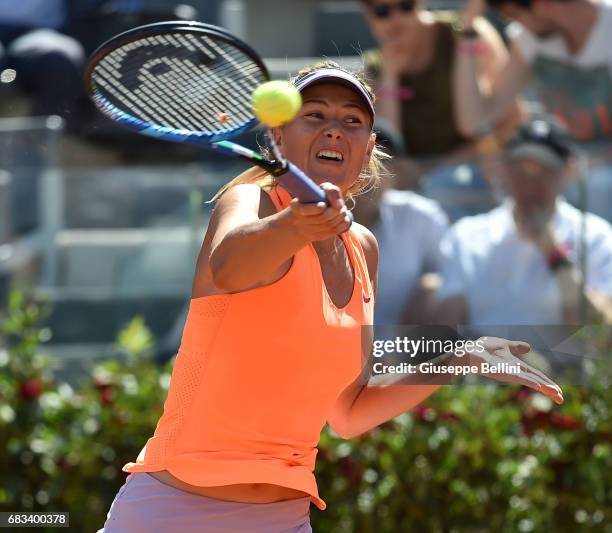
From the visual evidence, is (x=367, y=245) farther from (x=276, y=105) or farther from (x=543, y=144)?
(x=543, y=144)

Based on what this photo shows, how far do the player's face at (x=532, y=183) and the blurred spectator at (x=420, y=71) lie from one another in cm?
38

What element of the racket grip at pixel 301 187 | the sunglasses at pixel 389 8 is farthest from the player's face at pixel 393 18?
the racket grip at pixel 301 187

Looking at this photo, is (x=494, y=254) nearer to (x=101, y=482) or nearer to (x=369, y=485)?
(x=369, y=485)

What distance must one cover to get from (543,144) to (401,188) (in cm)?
62

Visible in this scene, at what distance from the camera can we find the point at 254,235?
1897 mm

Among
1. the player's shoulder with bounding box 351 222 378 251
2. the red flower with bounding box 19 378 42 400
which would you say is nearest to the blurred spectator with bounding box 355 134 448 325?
the red flower with bounding box 19 378 42 400

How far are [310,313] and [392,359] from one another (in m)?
0.41

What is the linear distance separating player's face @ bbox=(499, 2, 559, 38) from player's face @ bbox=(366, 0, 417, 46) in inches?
16.7

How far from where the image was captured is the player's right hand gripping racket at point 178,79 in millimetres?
2256

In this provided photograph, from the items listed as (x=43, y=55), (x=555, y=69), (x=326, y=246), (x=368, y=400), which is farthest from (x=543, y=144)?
(x=326, y=246)

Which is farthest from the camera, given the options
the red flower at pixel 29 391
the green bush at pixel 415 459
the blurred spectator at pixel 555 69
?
the blurred spectator at pixel 555 69

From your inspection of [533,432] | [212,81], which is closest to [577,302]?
[533,432]

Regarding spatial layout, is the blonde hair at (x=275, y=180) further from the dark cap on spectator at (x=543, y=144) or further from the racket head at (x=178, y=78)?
the dark cap on spectator at (x=543, y=144)

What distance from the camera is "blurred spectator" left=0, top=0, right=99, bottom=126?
16.9 ft
